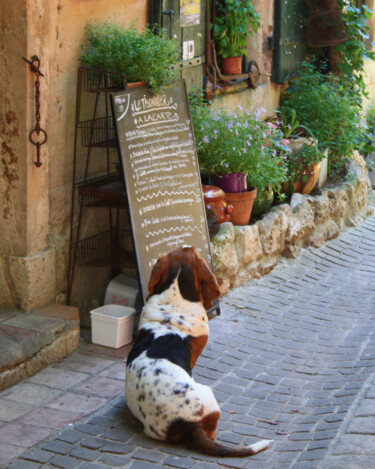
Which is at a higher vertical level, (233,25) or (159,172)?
(233,25)

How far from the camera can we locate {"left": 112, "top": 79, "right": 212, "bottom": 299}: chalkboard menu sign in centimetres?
550

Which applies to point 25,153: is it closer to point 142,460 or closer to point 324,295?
point 142,460

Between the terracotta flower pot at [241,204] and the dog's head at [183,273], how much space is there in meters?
2.54

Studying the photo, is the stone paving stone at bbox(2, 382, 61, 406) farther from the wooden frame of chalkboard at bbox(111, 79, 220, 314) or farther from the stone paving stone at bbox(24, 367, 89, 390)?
the wooden frame of chalkboard at bbox(111, 79, 220, 314)

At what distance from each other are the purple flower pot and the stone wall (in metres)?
0.36

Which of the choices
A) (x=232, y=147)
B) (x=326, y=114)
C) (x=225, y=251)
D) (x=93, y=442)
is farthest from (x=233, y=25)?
(x=93, y=442)

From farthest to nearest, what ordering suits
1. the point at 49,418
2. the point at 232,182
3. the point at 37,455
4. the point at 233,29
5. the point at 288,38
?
the point at 288,38
the point at 233,29
the point at 232,182
the point at 49,418
the point at 37,455

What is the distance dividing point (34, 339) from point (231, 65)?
460 cm

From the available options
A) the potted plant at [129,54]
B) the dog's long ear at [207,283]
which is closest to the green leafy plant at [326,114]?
the potted plant at [129,54]

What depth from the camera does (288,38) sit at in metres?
9.67

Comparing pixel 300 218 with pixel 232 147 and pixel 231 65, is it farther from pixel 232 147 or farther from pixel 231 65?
pixel 231 65

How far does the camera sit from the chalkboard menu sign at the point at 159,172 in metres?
5.50

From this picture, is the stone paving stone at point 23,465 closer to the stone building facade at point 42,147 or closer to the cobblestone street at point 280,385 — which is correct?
the cobblestone street at point 280,385

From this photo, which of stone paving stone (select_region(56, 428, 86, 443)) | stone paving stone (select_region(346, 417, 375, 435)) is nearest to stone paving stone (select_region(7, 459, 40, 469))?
stone paving stone (select_region(56, 428, 86, 443))
